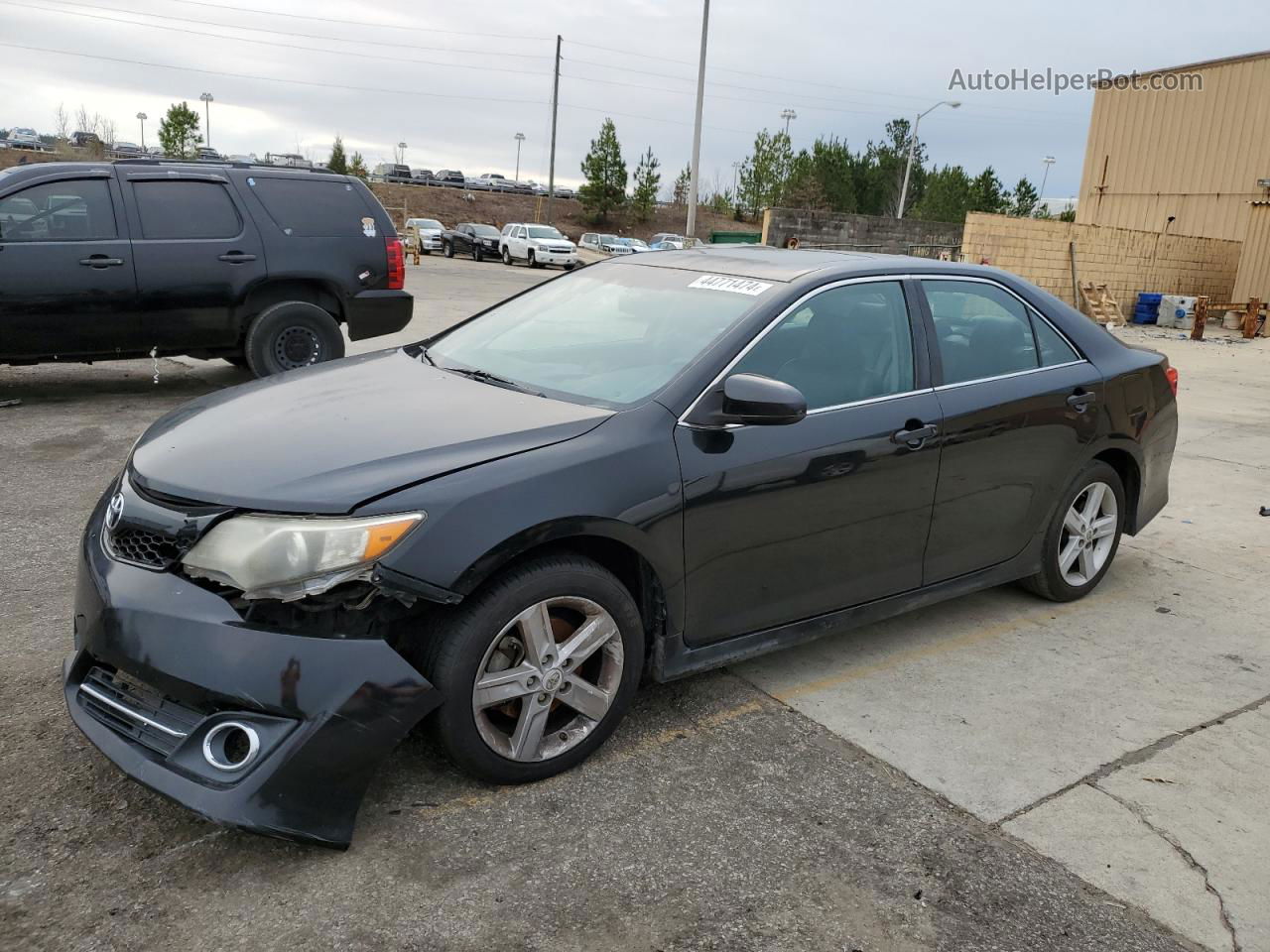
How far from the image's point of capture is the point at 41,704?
3.30 m

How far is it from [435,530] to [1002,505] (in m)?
→ 2.55

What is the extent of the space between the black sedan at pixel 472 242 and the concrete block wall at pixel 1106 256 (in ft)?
80.4

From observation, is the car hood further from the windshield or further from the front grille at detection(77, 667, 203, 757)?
the front grille at detection(77, 667, 203, 757)

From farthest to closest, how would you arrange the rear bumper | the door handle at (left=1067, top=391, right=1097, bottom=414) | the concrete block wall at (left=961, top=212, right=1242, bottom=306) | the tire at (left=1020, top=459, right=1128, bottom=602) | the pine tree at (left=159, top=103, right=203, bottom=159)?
the pine tree at (left=159, top=103, right=203, bottom=159), the concrete block wall at (left=961, top=212, right=1242, bottom=306), the rear bumper, the tire at (left=1020, top=459, right=1128, bottom=602), the door handle at (left=1067, top=391, right=1097, bottom=414)

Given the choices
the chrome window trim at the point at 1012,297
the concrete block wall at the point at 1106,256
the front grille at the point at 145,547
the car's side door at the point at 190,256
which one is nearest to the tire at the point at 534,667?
the front grille at the point at 145,547

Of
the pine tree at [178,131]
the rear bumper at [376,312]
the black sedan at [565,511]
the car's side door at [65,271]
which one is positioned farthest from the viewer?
the pine tree at [178,131]

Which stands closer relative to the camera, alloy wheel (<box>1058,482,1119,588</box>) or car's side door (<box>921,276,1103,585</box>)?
car's side door (<box>921,276,1103,585</box>)

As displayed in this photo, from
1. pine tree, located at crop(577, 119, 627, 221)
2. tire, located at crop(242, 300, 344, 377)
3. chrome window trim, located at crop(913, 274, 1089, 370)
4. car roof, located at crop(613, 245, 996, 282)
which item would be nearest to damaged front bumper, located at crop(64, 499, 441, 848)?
car roof, located at crop(613, 245, 996, 282)

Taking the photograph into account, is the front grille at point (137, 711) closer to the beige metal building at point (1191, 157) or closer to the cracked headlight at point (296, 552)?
the cracked headlight at point (296, 552)

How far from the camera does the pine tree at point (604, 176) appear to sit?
→ 65750 millimetres

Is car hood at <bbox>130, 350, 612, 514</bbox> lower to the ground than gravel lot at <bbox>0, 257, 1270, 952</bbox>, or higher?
higher

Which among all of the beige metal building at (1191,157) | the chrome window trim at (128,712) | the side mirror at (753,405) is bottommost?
the chrome window trim at (128,712)

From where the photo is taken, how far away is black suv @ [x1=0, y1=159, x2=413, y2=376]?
24.7 ft

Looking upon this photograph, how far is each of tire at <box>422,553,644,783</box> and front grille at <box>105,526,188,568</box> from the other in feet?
2.38
